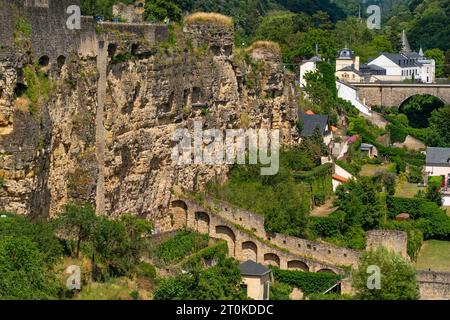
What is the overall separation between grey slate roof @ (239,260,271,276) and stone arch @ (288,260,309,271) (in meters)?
5.85

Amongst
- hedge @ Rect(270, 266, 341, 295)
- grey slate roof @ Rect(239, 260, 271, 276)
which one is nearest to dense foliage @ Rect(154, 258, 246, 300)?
grey slate roof @ Rect(239, 260, 271, 276)

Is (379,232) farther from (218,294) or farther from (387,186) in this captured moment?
(218,294)

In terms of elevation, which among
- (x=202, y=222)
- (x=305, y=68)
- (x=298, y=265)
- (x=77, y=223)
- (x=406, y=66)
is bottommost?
(x=298, y=265)

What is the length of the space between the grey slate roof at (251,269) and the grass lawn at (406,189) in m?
21.5

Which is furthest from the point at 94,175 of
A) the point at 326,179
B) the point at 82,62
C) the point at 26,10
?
the point at 326,179

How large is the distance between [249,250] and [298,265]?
94.0 inches

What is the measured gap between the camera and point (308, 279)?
173 ft

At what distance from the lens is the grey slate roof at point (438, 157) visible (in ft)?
245

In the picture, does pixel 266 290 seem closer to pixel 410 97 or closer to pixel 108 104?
pixel 108 104

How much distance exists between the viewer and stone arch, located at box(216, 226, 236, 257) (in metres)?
56.4

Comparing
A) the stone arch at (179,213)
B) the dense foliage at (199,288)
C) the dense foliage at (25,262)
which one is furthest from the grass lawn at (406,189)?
the dense foliage at (25,262)

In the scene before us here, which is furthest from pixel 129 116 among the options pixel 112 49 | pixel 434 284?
pixel 434 284

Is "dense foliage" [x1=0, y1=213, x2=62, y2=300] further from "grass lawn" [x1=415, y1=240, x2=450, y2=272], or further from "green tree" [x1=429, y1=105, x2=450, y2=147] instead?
"green tree" [x1=429, y1=105, x2=450, y2=147]

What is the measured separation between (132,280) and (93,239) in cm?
209
